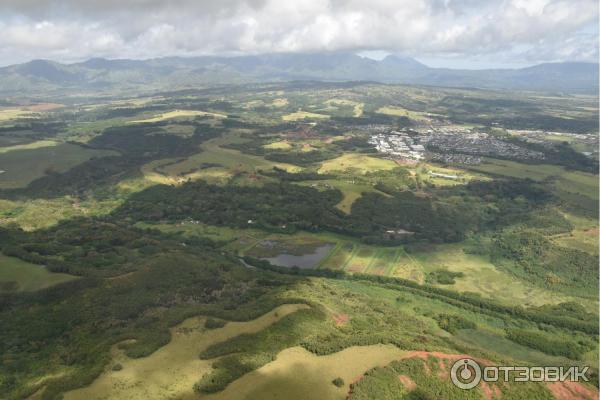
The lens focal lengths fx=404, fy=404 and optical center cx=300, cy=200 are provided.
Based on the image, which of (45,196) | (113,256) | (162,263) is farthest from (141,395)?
(45,196)

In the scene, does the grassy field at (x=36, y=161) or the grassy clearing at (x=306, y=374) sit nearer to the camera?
the grassy clearing at (x=306, y=374)

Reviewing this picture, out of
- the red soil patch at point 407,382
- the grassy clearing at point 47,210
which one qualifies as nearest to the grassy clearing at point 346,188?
the grassy clearing at point 47,210

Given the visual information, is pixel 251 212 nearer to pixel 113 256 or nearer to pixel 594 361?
pixel 113 256

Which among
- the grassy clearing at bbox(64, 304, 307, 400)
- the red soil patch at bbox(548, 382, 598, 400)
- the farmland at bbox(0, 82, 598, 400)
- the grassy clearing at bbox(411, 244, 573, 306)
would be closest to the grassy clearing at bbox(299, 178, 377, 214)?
the farmland at bbox(0, 82, 598, 400)

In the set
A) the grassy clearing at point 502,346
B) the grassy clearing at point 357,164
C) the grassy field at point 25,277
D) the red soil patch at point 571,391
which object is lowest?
the grassy clearing at point 502,346

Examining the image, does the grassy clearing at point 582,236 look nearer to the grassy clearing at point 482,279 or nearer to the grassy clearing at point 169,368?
the grassy clearing at point 482,279

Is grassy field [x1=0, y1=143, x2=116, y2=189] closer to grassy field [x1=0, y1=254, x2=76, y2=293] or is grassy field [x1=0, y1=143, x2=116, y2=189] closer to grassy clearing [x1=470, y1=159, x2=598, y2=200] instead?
grassy field [x1=0, y1=254, x2=76, y2=293]
